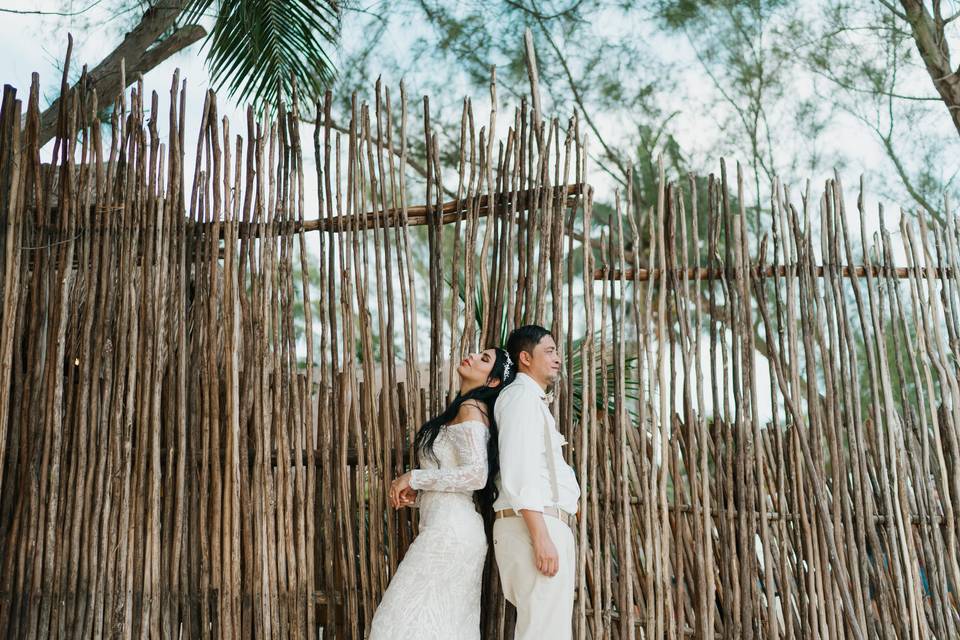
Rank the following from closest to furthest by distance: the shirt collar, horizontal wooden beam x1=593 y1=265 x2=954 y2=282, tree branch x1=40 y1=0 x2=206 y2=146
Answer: the shirt collar < horizontal wooden beam x1=593 y1=265 x2=954 y2=282 < tree branch x1=40 y1=0 x2=206 y2=146

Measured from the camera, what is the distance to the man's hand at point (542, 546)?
258 cm

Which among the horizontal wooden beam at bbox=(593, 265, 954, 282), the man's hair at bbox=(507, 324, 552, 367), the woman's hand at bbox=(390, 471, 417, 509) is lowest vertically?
the woman's hand at bbox=(390, 471, 417, 509)

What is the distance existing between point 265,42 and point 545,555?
3.35 meters

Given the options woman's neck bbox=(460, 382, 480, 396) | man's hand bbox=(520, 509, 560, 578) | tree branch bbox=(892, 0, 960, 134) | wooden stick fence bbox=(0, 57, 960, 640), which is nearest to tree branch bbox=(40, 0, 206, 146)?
wooden stick fence bbox=(0, 57, 960, 640)

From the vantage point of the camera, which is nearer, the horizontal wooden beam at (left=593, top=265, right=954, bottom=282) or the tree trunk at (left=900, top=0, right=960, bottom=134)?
the horizontal wooden beam at (left=593, top=265, right=954, bottom=282)

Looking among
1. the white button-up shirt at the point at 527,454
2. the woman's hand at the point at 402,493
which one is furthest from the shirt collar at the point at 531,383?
the woman's hand at the point at 402,493

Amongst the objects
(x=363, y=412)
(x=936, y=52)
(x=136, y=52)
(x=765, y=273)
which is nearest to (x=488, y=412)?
(x=363, y=412)

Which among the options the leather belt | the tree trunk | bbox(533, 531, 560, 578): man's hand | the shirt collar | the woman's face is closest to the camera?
bbox(533, 531, 560, 578): man's hand

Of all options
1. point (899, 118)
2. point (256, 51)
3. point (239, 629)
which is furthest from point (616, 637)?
point (899, 118)

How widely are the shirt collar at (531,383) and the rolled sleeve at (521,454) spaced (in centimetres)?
8

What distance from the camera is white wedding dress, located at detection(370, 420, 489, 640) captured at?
103 inches

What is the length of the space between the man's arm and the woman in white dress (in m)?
0.11

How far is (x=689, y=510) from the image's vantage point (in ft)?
10.2

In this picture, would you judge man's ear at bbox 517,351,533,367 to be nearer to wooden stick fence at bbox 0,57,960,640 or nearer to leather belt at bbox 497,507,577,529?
wooden stick fence at bbox 0,57,960,640
